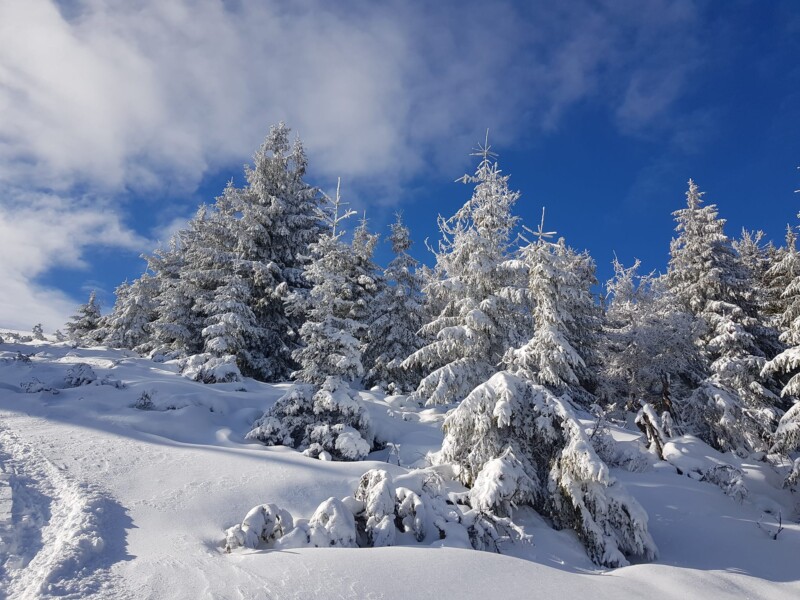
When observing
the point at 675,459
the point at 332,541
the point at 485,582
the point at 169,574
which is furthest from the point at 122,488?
the point at 675,459

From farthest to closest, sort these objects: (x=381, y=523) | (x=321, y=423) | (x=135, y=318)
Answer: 1. (x=135, y=318)
2. (x=321, y=423)
3. (x=381, y=523)

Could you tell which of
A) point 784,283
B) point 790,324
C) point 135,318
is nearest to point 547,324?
point 790,324

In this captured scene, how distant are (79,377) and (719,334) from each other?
22.0 metres

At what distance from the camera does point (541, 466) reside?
7.91 meters

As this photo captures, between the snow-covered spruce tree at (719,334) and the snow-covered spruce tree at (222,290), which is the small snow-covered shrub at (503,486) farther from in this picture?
the snow-covered spruce tree at (222,290)

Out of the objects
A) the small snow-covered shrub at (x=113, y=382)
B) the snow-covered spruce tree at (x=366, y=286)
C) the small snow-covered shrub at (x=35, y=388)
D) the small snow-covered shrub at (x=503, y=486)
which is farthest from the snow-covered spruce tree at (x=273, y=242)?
the small snow-covered shrub at (x=503, y=486)

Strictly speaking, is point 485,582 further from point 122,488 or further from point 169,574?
point 122,488

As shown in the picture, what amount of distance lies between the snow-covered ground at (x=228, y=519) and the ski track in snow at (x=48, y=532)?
0.7 inches

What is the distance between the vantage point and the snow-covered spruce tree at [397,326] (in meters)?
19.0

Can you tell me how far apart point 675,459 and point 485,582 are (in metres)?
9.42

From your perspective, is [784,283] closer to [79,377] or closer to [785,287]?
[785,287]

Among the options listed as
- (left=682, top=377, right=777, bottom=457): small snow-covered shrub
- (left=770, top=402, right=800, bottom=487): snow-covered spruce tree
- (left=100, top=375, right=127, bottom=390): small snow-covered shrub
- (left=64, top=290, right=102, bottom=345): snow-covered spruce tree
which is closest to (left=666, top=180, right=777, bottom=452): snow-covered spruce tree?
(left=682, top=377, right=777, bottom=457): small snow-covered shrub

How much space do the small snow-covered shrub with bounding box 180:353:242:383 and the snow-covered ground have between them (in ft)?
6.11

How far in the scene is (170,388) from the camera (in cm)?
1113
